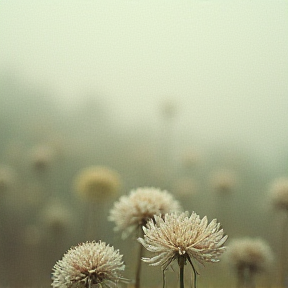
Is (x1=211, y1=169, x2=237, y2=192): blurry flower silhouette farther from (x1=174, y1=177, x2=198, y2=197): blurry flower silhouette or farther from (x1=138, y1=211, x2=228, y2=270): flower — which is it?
(x1=138, y1=211, x2=228, y2=270): flower

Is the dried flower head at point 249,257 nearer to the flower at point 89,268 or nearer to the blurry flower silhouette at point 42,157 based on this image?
the flower at point 89,268

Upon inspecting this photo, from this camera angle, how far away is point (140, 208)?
0.60 m

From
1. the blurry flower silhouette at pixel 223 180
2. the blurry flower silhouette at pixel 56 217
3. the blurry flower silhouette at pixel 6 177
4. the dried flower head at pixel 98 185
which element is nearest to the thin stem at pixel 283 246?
the blurry flower silhouette at pixel 223 180

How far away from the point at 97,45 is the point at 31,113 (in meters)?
0.22

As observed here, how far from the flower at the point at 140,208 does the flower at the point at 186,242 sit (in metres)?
0.14

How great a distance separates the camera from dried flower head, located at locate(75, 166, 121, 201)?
0.92 metres

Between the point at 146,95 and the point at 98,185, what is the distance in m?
0.26

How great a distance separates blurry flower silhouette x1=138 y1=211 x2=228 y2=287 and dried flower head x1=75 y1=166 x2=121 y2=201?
47cm

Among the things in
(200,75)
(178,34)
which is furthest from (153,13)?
(200,75)

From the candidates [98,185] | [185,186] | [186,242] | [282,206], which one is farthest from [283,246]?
[186,242]

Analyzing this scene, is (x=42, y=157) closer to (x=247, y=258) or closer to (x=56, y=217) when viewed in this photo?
(x=56, y=217)

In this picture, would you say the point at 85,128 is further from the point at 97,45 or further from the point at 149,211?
the point at 149,211

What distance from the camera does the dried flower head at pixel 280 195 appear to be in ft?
2.79

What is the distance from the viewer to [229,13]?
39.5 inches
